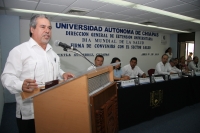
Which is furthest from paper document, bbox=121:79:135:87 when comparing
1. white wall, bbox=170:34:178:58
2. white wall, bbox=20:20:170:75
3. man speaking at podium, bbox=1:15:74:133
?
white wall, bbox=170:34:178:58

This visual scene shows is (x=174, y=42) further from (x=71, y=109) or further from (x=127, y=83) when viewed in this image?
(x=71, y=109)

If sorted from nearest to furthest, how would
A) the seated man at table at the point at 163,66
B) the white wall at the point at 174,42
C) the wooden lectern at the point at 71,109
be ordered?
1. the wooden lectern at the point at 71,109
2. the seated man at table at the point at 163,66
3. the white wall at the point at 174,42

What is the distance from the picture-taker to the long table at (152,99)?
253 cm

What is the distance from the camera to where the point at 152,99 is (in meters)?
2.89

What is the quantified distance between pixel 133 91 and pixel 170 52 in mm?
7295

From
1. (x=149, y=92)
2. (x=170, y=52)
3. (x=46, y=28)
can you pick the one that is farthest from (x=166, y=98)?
(x=170, y=52)

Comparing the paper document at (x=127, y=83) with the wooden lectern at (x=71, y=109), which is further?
the paper document at (x=127, y=83)

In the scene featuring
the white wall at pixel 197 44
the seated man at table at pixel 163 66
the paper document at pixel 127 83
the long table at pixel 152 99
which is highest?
the white wall at pixel 197 44

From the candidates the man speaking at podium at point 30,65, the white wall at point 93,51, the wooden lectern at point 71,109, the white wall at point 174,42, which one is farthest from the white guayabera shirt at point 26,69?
the white wall at point 174,42

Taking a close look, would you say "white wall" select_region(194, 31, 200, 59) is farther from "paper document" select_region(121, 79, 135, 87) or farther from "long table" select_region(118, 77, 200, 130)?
"paper document" select_region(121, 79, 135, 87)

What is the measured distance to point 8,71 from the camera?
1035 millimetres

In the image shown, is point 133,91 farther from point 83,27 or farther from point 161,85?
point 83,27

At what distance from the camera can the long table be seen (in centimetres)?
253

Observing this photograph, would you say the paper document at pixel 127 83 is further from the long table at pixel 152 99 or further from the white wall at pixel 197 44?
the white wall at pixel 197 44
